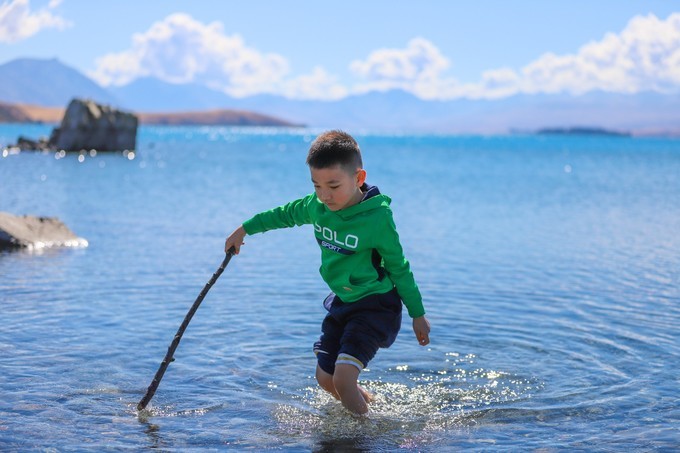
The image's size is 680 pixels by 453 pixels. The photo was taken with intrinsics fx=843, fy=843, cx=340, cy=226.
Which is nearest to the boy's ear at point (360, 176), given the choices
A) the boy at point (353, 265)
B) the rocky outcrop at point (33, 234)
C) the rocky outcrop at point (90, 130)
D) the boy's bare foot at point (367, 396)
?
the boy at point (353, 265)

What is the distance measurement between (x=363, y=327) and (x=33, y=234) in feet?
35.6

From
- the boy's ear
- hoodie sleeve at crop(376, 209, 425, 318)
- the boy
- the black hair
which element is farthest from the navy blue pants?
the black hair

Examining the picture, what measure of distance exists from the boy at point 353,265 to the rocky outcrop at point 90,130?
2561 inches

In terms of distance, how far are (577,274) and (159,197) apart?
19.4 metres

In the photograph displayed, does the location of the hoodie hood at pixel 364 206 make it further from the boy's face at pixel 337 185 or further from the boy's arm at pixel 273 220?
the boy's arm at pixel 273 220

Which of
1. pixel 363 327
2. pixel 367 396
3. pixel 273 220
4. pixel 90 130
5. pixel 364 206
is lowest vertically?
pixel 367 396

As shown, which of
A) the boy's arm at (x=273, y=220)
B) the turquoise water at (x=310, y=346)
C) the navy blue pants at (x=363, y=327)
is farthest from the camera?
the boy's arm at (x=273, y=220)

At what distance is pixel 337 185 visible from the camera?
570 cm

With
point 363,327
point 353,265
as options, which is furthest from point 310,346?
point 353,265

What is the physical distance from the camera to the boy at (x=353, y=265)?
571 cm

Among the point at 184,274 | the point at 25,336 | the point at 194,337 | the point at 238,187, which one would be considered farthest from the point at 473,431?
the point at 238,187

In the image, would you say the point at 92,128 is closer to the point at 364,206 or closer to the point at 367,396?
the point at 367,396

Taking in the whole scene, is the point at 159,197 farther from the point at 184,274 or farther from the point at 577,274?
the point at 577,274

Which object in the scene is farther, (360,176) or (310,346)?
(310,346)
